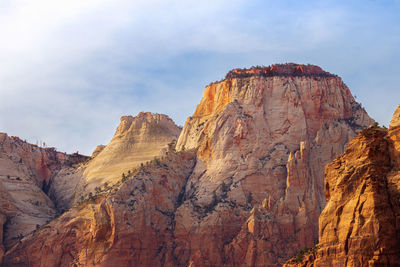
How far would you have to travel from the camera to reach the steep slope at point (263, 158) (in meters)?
82.1

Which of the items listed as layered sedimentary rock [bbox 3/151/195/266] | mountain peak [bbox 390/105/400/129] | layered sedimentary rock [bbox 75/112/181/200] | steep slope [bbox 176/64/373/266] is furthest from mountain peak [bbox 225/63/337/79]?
mountain peak [bbox 390/105/400/129]

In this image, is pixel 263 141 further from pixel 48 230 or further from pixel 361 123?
pixel 48 230

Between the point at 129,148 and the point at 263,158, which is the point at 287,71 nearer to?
the point at 263,158

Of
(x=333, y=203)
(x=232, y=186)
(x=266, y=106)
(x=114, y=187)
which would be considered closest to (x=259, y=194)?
(x=232, y=186)

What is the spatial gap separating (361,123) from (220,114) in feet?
52.9

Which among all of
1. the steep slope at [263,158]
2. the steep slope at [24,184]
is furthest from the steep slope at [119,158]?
the steep slope at [263,158]

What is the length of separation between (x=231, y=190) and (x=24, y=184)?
105 ft

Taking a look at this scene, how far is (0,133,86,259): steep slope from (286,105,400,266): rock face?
5325 cm

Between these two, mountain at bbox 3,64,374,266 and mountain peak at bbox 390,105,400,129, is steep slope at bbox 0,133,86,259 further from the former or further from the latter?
mountain peak at bbox 390,105,400,129

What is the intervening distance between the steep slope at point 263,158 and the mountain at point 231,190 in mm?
114

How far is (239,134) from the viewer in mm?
91125

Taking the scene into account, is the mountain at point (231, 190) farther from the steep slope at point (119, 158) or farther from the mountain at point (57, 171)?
the steep slope at point (119, 158)

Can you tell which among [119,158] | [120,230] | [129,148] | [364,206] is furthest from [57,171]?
[364,206]

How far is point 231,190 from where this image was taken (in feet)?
285
